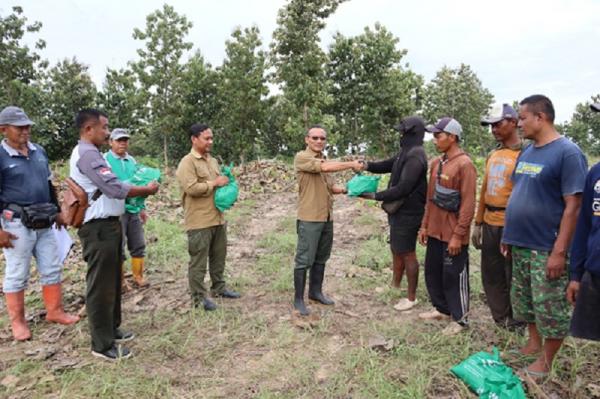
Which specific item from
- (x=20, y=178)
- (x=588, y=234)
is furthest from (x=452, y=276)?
(x=20, y=178)

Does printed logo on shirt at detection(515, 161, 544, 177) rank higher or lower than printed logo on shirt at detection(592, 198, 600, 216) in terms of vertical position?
higher

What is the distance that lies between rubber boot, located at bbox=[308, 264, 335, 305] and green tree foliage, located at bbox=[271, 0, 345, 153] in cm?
1197

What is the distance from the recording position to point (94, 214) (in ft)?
11.3

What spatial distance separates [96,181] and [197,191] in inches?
45.2

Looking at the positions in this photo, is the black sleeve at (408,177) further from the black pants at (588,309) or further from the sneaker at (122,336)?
the sneaker at (122,336)

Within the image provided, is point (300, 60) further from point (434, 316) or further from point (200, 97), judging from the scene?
point (434, 316)

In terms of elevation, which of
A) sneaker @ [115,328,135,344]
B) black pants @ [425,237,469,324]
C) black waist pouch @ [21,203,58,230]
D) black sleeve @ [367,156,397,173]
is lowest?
sneaker @ [115,328,135,344]

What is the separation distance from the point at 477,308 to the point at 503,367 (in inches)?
65.4

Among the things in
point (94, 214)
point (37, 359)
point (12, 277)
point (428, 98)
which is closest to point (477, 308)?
point (94, 214)

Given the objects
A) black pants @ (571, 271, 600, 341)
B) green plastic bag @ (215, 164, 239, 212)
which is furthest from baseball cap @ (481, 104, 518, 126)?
green plastic bag @ (215, 164, 239, 212)

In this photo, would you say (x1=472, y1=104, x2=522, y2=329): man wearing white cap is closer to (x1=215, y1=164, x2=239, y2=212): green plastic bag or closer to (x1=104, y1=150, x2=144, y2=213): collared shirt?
(x1=215, y1=164, x2=239, y2=212): green plastic bag

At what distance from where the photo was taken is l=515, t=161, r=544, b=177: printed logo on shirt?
2.98m

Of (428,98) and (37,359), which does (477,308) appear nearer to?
(37,359)

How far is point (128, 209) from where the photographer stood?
5.07m
